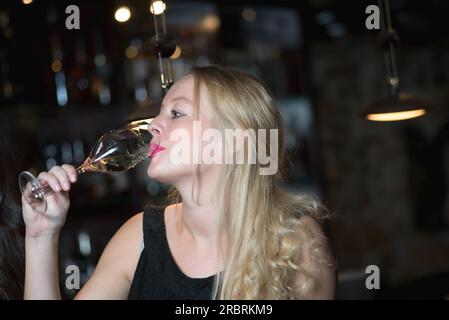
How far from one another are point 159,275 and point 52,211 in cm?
34

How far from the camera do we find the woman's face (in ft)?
5.30

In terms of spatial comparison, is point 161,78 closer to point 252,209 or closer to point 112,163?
point 112,163

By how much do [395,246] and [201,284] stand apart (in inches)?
127

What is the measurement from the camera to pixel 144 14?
3.79m

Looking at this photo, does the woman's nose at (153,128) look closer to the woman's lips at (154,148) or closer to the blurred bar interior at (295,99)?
the woman's lips at (154,148)

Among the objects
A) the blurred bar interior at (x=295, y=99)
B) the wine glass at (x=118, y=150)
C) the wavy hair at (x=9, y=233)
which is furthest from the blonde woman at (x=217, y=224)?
the blurred bar interior at (x=295, y=99)

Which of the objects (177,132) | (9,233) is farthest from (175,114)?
(9,233)

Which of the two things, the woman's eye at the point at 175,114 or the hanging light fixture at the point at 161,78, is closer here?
the woman's eye at the point at 175,114

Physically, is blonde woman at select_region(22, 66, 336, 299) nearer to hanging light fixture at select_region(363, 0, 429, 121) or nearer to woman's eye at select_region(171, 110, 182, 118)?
woman's eye at select_region(171, 110, 182, 118)

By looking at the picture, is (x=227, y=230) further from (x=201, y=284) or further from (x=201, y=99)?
(x=201, y=99)

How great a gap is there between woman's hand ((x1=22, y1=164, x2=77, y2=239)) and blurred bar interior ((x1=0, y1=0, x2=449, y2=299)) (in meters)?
1.36

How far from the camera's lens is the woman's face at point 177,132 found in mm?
1615

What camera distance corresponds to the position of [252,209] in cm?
167

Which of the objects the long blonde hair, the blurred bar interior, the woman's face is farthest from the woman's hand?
the blurred bar interior
